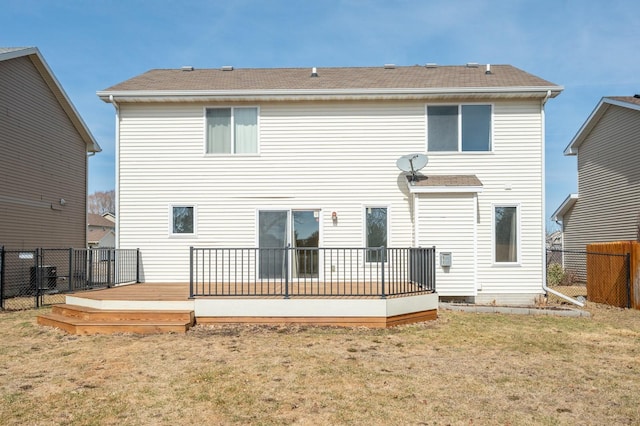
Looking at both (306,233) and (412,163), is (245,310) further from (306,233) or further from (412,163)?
(412,163)

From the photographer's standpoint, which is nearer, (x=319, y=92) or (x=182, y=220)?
(x=319, y=92)

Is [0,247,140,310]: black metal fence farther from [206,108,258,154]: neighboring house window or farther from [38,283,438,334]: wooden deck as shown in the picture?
[206,108,258,154]: neighboring house window

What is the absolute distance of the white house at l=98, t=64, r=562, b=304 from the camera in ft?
34.3

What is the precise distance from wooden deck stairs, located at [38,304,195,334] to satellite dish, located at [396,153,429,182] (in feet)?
18.7

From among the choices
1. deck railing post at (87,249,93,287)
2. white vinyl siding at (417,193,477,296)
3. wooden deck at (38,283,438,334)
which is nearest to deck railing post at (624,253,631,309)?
white vinyl siding at (417,193,477,296)

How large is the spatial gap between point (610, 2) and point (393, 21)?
660 cm

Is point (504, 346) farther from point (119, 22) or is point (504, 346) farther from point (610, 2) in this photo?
point (119, 22)

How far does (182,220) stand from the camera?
10.8 metres

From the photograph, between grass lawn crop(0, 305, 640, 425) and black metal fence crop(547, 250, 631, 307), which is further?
black metal fence crop(547, 250, 631, 307)

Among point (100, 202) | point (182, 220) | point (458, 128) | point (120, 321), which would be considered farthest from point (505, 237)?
point (100, 202)

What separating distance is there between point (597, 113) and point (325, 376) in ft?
51.9

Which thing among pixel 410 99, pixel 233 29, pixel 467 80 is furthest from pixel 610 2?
pixel 233 29

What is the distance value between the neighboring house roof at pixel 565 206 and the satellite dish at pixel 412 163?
37.2 feet

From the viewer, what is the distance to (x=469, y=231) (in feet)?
32.5
